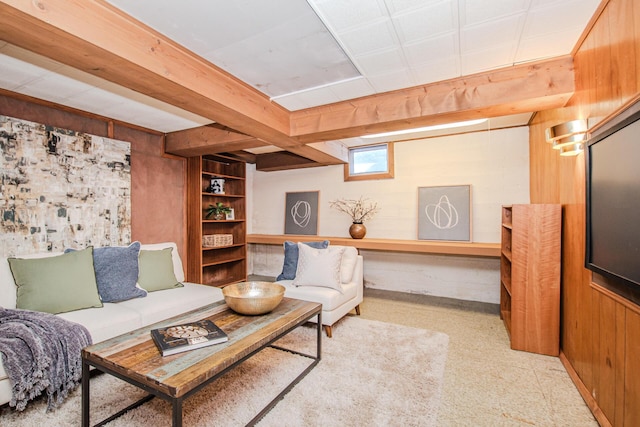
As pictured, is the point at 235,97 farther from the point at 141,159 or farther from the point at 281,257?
the point at 281,257

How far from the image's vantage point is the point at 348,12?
64.0 inches

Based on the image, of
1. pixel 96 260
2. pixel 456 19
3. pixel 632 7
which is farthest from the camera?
pixel 96 260

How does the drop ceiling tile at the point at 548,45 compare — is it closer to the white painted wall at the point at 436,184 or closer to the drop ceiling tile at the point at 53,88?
the white painted wall at the point at 436,184

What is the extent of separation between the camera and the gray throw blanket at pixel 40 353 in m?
1.66

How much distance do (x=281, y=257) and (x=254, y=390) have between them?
351 centimetres

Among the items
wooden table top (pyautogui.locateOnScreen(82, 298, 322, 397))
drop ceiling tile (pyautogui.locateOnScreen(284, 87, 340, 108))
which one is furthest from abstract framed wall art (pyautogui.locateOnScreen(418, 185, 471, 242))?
wooden table top (pyautogui.locateOnScreen(82, 298, 322, 397))

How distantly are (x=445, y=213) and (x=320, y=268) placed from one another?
6.77 feet

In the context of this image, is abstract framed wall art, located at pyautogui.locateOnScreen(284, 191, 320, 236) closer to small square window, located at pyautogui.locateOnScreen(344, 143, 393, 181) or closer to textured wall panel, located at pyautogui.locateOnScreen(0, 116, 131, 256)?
A: small square window, located at pyautogui.locateOnScreen(344, 143, 393, 181)

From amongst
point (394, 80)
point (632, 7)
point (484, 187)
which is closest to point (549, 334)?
point (484, 187)

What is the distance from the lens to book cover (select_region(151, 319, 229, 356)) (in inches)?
59.0

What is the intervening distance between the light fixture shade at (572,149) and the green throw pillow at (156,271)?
3494 mm

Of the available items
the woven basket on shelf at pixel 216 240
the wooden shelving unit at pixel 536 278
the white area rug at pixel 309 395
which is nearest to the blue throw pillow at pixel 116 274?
the white area rug at pixel 309 395

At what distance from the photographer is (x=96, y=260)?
2.56m

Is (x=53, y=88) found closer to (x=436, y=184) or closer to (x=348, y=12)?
(x=348, y=12)
